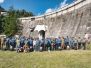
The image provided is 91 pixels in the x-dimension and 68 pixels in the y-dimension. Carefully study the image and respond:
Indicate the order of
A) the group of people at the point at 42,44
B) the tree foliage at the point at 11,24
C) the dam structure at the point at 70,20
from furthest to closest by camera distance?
the tree foliage at the point at 11,24, the dam structure at the point at 70,20, the group of people at the point at 42,44

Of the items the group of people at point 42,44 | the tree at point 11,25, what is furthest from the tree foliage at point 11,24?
the group of people at point 42,44

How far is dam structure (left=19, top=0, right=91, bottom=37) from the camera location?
37.9 metres

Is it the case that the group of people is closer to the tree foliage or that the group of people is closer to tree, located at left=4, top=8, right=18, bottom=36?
tree, located at left=4, top=8, right=18, bottom=36

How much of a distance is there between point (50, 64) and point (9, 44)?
12.2m

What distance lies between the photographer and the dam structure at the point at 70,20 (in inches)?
1494

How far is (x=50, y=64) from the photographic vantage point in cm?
1977

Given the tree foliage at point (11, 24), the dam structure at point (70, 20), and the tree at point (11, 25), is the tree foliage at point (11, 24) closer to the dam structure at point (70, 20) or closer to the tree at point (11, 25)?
the tree at point (11, 25)

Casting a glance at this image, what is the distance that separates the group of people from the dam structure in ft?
15.4

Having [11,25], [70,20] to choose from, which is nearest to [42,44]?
[70,20]

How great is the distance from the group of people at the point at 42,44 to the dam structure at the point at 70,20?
4696mm

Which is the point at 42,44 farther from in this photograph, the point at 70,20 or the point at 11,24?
the point at 11,24

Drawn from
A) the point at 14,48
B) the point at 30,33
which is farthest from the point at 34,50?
the point at 30,33

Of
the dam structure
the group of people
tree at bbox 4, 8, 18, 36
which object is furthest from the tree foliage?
the group of people

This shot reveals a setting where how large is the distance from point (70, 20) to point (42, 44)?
50.7 feet
